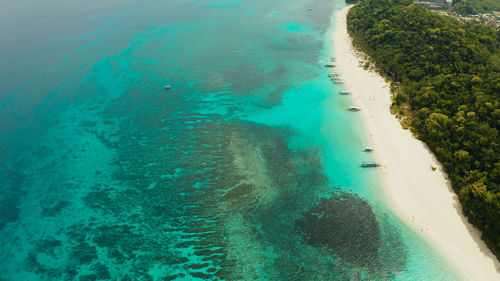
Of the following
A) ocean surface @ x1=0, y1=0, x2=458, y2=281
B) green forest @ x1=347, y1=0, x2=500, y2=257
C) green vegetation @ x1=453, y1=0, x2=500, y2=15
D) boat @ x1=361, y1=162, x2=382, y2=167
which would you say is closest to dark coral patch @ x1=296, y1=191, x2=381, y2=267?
ocean surface @ x1=0, y1=0, x2=458, y2=281

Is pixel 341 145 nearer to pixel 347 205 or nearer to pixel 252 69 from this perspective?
pixel 347 205

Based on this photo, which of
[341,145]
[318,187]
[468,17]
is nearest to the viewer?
[318,187]

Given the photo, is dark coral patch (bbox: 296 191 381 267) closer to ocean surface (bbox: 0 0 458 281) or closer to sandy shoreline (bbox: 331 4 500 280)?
ocean surface (bbox: 0 0 458 281)

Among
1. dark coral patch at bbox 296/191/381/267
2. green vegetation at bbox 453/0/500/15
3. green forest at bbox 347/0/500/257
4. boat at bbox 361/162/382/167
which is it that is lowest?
dark coral patch at bbox 296/191/381/267

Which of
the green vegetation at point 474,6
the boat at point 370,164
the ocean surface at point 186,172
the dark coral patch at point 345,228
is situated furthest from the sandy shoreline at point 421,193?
the green vegetation at point 474,6

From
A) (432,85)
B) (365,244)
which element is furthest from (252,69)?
(365,244)
